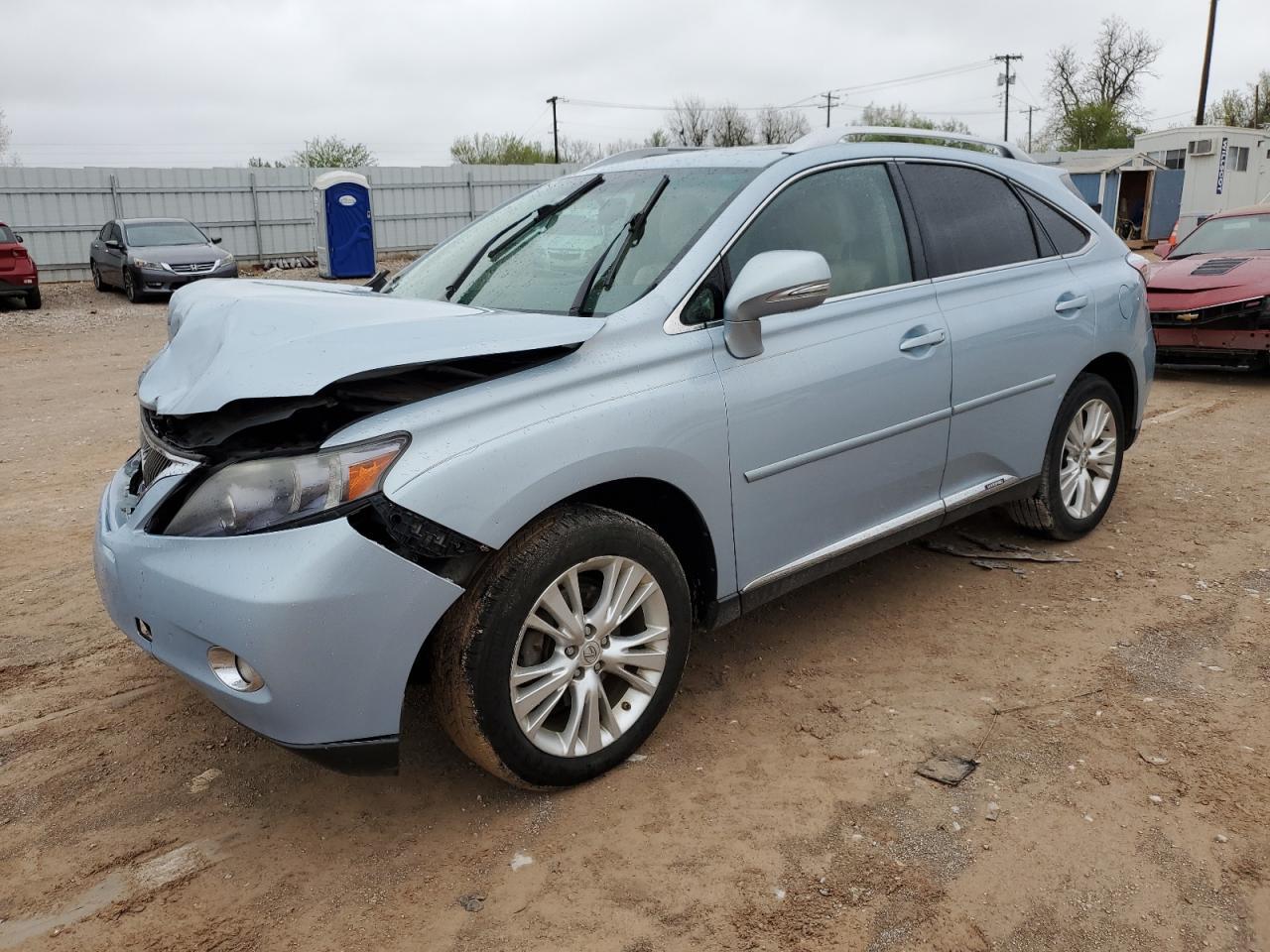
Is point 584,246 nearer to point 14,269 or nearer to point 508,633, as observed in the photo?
point 508,633

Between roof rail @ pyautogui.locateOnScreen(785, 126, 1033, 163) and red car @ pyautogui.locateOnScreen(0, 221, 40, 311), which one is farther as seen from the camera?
red car @ pyautogui.locateOnScreen(0, 221, 40, 311)

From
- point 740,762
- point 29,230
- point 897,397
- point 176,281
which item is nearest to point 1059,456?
point 897,397

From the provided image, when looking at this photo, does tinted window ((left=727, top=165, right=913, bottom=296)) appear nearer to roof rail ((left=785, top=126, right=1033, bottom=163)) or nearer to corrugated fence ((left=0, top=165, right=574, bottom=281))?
roof rail ((left=785, top=126, right=1033, bottom=163))

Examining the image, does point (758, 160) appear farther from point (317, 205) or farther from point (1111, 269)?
point (317, 205)

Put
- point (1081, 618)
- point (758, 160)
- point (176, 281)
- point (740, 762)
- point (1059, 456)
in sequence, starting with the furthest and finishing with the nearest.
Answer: point (176, 281) → point (1059, 456) → point (1081, 618) → point (758, 160) → point (740, 762)

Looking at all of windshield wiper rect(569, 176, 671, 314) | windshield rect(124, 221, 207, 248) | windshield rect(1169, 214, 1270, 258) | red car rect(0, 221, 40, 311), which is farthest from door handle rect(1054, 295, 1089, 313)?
windshield rect(124, 221, 207, 248)

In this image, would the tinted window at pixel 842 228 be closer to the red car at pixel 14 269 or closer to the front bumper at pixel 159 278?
the front bumper at pixel 159 278

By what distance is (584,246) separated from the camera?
348 centimetres

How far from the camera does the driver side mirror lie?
3.05 meters

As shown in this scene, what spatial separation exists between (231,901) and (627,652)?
1.20 meters

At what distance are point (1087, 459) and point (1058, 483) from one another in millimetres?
291

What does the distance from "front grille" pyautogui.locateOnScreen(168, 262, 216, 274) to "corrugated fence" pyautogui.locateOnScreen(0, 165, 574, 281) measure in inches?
230

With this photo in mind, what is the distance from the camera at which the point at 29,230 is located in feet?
72.4

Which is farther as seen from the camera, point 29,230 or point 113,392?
point 29,230
